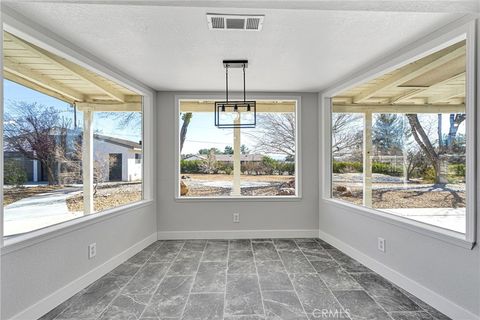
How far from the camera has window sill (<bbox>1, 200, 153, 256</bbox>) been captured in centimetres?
180

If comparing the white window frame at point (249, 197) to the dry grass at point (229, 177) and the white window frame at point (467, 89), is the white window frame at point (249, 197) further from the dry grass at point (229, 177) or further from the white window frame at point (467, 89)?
the white window frame at point (467, 89)

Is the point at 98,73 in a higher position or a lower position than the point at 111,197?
higher

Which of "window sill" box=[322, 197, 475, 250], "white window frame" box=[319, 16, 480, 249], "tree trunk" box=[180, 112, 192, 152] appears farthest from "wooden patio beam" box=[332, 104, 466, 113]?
"tree trunk" box=[180, 112, 192, 152]

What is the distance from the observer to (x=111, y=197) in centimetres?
313

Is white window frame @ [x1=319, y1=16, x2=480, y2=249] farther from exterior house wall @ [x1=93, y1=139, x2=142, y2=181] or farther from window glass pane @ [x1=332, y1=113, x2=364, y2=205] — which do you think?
exterior house wall @ [x1=93, y1=139, x2=142, y2=181]

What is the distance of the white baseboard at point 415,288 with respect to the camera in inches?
75.4

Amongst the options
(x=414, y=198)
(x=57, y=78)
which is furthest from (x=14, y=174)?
(x=414, y=198)

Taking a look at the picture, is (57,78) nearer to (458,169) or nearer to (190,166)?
(190,166)

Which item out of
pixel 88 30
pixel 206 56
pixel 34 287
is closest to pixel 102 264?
pixel 34 287

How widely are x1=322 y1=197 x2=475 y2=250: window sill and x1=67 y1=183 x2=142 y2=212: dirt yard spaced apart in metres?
3.00

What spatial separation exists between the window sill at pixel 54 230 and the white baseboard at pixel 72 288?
0.50 m

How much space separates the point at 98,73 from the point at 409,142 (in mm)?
3531

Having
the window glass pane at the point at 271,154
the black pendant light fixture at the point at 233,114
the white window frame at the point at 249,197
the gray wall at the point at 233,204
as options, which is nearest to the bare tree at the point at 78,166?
the gray wall at the point at 233,204

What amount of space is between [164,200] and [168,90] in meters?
1.75
